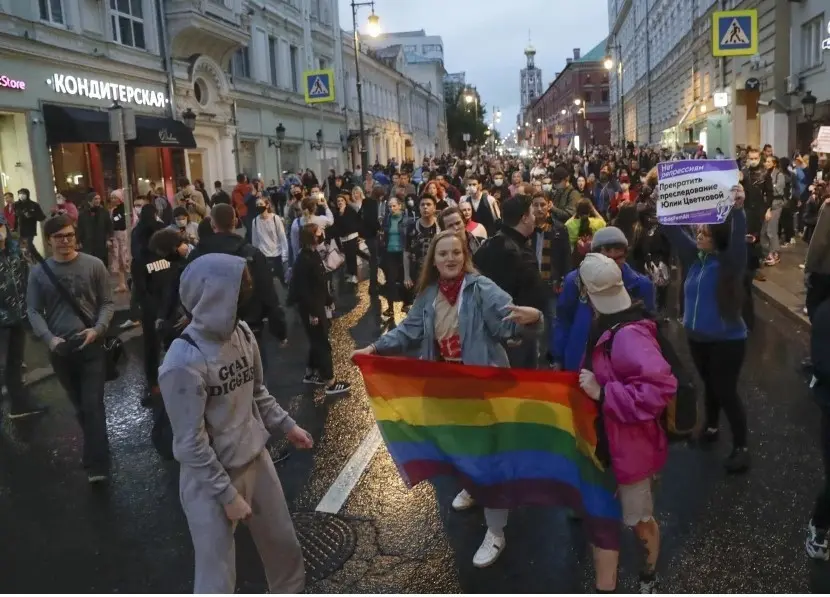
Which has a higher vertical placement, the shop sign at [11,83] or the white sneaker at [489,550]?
the shop sign at [11,83]

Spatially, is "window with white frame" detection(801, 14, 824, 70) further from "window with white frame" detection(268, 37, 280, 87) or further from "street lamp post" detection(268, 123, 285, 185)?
"window with white frame" detection(268, 37, 280, 87)

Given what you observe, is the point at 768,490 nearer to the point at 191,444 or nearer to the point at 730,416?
the point at 730,416

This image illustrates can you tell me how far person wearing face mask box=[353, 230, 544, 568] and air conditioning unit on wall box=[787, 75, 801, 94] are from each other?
24.0 meters

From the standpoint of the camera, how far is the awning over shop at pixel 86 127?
18.2 metres

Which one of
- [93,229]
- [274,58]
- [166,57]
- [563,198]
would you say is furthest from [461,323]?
[274,58]

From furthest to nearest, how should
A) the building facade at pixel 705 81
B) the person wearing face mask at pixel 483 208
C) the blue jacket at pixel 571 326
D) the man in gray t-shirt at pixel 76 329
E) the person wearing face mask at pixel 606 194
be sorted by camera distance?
1. the building facade at pixel 705 81
2. the person wearing face mask at pixel 606 194
3. the person wearing face mask at pixel 483 208
4. the man in gray t-shirt at pixel 76 329
5. the blue jacket at pixel 571 326

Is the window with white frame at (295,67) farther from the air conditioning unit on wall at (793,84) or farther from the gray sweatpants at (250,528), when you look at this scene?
the gray sweatpants at (250,528)

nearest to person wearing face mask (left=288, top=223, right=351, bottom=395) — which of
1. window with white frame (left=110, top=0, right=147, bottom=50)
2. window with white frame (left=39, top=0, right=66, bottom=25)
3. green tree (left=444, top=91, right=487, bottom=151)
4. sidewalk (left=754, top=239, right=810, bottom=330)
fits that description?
sidewalk (left=754, top=239, right=810, bottom=330)

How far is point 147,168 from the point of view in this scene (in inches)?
911

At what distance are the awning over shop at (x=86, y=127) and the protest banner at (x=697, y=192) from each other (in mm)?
16366

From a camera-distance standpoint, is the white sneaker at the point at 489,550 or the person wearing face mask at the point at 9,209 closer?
the white sneaker at the point at 489,550

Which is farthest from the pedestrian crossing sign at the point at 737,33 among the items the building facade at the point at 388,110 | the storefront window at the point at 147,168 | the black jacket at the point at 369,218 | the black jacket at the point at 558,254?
the building facade at the point at 388,110

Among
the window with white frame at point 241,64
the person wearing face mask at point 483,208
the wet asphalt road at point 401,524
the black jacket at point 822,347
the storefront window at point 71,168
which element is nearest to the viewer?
the black jacket at point 822,347

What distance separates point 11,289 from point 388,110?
5470 cm
